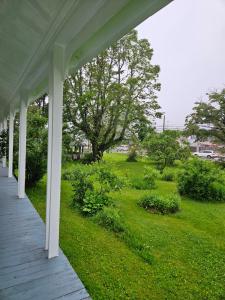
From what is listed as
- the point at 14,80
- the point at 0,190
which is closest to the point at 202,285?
the point at 14,80

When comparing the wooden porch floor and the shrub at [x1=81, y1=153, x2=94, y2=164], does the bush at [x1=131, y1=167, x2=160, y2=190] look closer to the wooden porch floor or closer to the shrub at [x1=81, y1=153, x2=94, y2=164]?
the wooden porch floor

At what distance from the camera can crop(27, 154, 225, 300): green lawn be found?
2.46m

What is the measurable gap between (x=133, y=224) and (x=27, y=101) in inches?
115

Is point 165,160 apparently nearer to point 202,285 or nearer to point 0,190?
point 0,190

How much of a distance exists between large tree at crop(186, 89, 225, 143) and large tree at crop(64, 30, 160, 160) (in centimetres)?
232

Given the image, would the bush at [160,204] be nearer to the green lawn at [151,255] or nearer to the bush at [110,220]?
the green lawn at [151,255]

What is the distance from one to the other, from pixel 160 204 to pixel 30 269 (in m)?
3.64

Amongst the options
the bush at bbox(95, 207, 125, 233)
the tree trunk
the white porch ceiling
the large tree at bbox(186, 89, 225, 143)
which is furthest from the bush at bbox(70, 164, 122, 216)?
the large tree at bbox(186, 89, 225, 143)

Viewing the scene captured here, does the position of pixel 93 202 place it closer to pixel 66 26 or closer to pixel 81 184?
pixel 81 184

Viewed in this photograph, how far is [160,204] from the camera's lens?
5363 millimetres

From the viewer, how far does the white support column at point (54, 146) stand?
7.69 feet

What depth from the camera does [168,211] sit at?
525 cm

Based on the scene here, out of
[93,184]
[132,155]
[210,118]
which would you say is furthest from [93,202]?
[132,155]

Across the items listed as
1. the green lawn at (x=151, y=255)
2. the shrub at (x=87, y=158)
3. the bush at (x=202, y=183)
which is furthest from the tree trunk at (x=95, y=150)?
the green lawn at (x=151, y=255)
